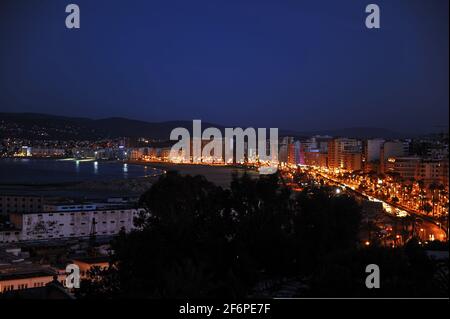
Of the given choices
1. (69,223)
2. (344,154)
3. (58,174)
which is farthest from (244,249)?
(58,174)

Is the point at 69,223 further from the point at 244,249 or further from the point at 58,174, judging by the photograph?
the point at 58,174

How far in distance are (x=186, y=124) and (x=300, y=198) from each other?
1010 inches

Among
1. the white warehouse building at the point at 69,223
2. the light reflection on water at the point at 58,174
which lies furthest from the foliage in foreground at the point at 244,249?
the light reflection on water at the point at 58,174

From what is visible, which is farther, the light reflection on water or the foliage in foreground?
the light reflection on water

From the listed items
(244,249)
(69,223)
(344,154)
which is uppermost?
(344,154)

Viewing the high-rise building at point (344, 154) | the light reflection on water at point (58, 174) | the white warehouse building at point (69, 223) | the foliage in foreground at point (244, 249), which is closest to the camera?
the foliage in foreground at point (244, 249)

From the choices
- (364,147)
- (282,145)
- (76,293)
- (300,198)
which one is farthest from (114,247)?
(282,145)

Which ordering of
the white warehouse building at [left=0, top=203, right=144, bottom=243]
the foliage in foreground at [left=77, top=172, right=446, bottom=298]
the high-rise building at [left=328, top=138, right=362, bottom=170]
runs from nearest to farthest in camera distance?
the foliage in foreground at [left=77, top=172, right=446, bottom=298] → the white warehouse building at [left=0, top=203, right=144, bottom=243] → the high-rise building at [left=328, top=138, right=362, bottom=170]

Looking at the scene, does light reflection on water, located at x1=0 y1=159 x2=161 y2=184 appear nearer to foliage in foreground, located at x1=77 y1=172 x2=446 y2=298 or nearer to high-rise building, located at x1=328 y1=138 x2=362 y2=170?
high-rise building, located at x1=328 y1=138 x2=362 y2=170

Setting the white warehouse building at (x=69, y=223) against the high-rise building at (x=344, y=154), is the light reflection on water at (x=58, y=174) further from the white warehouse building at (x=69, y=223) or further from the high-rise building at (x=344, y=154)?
the white warehouse building at (x=69, y=223)

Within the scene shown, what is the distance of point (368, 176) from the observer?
18.0 meters

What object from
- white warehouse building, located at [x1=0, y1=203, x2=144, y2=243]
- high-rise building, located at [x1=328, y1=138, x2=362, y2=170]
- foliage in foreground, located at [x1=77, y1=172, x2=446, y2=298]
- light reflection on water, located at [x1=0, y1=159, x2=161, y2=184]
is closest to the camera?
foliage in foreground, located at [x1=77, y1=172, x2=446, y2=298]

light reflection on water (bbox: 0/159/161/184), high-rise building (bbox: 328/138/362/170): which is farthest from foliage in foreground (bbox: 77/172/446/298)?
high-rise building (bbox: 328/138/362/170)
